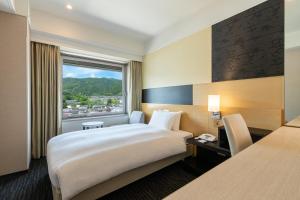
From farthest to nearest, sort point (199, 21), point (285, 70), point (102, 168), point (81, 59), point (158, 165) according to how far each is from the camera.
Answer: point (81, 59) < point (199, 21) < point (158, 165) < point (285, 70) < point (102, 168)

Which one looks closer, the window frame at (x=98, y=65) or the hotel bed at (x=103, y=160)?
the hotel bed at (x=103, y=160)

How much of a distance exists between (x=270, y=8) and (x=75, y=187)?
316 centimetres

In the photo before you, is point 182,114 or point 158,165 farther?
point 182,114

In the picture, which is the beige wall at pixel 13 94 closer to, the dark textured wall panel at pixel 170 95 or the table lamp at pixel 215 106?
the dark textured wall panel at pixel 170 95

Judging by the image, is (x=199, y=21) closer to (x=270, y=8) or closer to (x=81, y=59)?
(x=270, y=8)

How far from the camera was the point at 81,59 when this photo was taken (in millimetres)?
3748

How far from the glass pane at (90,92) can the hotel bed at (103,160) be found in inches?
62.0

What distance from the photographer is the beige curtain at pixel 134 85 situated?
425 centimetres

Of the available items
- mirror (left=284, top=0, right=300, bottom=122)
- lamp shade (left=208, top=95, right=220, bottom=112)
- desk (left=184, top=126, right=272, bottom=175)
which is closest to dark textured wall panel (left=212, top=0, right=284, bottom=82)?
mirror (left=284, top=0, right=300, bottom=122)

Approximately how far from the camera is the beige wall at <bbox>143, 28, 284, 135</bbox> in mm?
1943

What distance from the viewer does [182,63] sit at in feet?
10.5

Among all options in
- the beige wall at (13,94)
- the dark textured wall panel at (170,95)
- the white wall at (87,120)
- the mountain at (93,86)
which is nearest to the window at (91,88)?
the mountain at (93,86)

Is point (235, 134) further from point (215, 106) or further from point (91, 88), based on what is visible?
point (91, 88)

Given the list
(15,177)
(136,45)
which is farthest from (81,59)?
(15,177)
